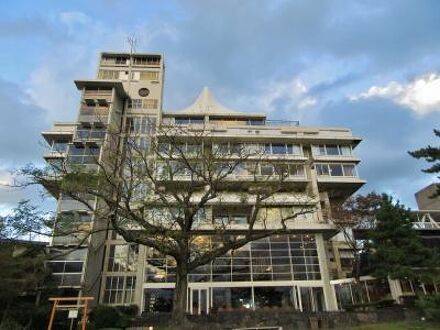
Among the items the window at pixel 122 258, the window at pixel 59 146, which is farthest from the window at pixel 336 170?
the window at pixel 59 146

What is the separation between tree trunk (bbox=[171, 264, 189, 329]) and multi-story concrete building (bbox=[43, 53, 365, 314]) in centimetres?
743

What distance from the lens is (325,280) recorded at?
3403cm

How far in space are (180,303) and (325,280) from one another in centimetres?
2143

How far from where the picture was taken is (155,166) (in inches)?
816

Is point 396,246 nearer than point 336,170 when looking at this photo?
Yes

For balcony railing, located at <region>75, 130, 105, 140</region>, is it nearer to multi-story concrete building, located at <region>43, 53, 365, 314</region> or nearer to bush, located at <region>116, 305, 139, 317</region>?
multi-story concrete building, located at <region>43, 53, 365, 314</region>

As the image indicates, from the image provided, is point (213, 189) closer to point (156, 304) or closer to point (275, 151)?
point (156, 304)

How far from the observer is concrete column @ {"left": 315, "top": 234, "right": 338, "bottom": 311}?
33.1 m

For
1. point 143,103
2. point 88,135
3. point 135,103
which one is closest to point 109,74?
point 135,103

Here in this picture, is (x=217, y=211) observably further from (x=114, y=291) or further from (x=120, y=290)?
(x=114, y=291)

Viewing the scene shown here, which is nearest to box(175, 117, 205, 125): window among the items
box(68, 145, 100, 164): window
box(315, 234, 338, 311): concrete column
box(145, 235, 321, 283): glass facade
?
box(68, 145, 100, 164): window

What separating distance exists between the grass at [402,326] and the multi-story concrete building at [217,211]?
35.5 ft

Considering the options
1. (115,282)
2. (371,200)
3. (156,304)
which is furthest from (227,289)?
(371,200)

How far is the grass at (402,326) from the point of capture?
19234mm
